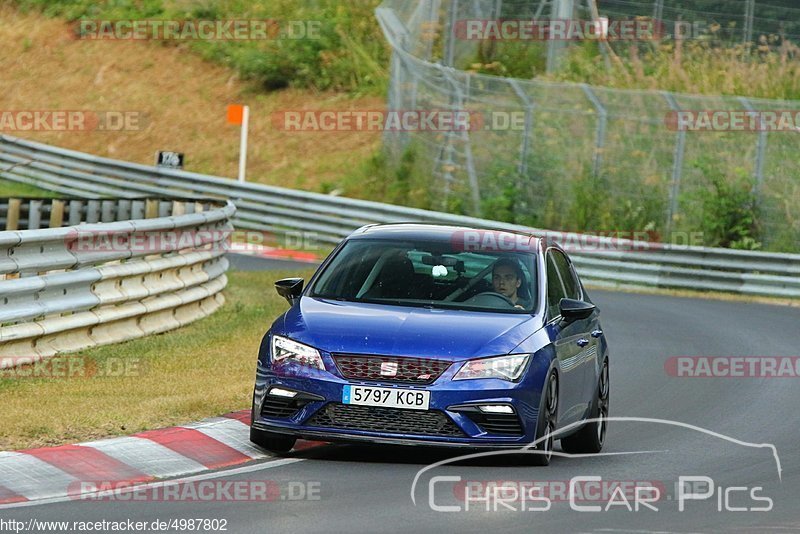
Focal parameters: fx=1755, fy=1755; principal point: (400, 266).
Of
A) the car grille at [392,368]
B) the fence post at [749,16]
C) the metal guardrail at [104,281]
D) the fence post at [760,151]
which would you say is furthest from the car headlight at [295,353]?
the fence post at [749,16]

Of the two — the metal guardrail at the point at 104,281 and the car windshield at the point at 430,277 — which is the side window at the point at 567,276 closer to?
the car windshield at the point at 430,277

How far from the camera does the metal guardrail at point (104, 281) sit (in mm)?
13625

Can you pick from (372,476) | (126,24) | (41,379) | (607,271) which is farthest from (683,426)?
(126,24)

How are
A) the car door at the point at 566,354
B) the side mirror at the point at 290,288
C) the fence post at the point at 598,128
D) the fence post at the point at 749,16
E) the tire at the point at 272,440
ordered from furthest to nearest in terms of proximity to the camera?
the fence post at the point at 749,16
the fence post at the point at 598,128
the side mirror at the point at 290,288
the car door at the point at 566,354
the tire at the point at 272,440

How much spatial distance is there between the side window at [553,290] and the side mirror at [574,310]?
0.29 ft

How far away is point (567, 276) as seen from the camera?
40.2ft

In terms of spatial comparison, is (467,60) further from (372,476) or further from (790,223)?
(372,476)

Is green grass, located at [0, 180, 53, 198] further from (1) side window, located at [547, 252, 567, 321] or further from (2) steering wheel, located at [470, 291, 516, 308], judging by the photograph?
(2) steering wheel, located at [470, 291, 516, 308]

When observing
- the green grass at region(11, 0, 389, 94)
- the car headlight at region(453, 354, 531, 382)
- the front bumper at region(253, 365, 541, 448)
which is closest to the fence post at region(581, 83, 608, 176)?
the green grass at region(11, 0, 389, 94)

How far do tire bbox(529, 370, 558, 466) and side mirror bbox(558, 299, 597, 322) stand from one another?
0.54 metres

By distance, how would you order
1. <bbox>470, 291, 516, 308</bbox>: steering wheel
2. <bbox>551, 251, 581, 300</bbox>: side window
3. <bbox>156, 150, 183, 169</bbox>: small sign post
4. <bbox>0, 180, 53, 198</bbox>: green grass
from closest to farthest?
1. <bbox>470, 291, 516, 308</bbox>: steering wheel
2. <bbox>551, 251, 581, 300</bbox>: side window
3. <bbox>156, 150, 183, 169</bbox>: small sign post
4. <bbox>0, 180, 53, 198</bbox>: green grass

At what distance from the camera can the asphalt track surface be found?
8445 mm

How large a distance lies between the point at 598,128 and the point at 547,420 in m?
21.6

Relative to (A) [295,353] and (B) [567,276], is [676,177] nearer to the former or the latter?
(B) [567,276]
